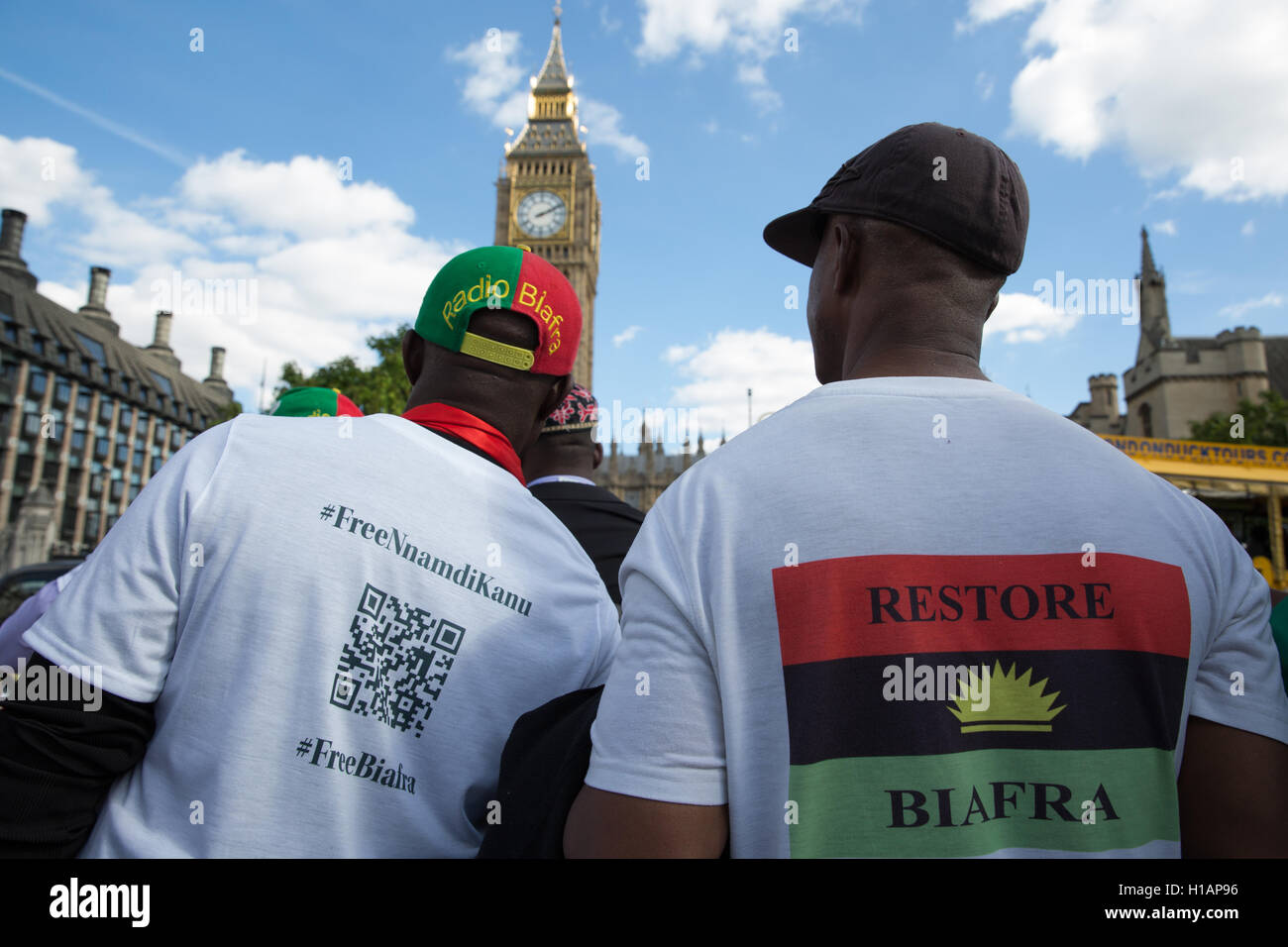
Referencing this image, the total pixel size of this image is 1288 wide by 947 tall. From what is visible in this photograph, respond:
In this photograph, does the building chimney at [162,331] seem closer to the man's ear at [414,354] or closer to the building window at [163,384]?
the building window at [163,384]

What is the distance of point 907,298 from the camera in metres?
1.32

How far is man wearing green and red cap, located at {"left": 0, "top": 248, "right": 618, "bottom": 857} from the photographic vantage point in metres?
1.28

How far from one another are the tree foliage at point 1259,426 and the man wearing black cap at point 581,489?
31952mm

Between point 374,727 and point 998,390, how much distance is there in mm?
1238

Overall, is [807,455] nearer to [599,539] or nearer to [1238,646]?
[1238,646]

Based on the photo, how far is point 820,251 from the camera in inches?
57.9

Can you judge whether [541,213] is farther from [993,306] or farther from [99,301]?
[993,306]

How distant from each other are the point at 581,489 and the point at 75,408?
5792 cm

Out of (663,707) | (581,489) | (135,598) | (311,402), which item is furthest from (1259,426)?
(135,598)

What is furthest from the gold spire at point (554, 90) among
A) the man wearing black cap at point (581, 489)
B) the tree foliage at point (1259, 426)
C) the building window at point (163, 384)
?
the man wearing black cap at point (581, 489)

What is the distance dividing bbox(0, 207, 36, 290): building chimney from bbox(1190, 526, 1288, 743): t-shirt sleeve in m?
66.2

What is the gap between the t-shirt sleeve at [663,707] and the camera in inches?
40.1

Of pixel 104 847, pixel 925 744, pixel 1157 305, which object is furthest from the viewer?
pixel 1157 305
